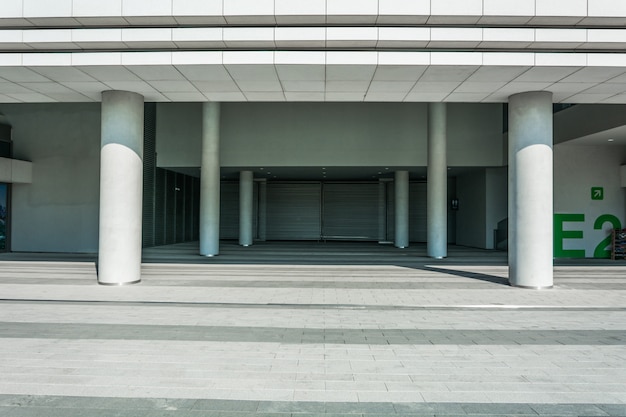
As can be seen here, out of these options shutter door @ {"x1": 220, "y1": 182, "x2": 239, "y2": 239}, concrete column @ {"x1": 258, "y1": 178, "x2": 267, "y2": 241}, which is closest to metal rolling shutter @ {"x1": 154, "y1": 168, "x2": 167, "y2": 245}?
shutter door @ {"x1": 220, "y1": 182, "x2": 239, "y2": 239}

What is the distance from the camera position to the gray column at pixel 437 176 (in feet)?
67.0

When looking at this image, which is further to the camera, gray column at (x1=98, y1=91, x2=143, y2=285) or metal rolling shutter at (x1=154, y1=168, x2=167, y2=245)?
metal rolling shutter at (x1=154, y1=168, x2=167, y2=245)

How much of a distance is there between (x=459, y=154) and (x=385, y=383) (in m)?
20.5

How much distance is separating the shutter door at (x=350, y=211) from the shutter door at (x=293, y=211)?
65cm

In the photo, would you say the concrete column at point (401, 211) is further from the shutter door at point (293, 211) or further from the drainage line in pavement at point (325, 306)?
the drainage line in pavement at point (325, 306)

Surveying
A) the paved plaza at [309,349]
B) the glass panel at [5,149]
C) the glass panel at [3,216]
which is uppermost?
the glass panel at [5,149]

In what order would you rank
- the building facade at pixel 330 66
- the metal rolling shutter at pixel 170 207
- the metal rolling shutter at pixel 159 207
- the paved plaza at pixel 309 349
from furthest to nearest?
1. the metal rolling shutter at pixel 170 207
2. the metal rolling shutter at pixel 159 207
3. the building facade at pixel 330 66
4. the paved plaza at pixel 309 349

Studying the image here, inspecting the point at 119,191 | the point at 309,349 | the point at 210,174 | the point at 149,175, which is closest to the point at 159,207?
the point at 149,175

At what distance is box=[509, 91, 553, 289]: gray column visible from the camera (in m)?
11.4

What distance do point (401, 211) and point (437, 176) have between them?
21.5 feet

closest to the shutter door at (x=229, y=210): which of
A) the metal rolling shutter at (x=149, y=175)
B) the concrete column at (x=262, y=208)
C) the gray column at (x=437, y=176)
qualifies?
the concrete column at (x=262, y=208)

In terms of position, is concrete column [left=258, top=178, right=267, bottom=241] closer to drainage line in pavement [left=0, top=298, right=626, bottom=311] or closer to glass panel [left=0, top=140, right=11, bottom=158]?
glass panel [left=0, top=140, right=11, bottom=158]

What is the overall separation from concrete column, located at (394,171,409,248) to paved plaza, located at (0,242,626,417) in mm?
14621

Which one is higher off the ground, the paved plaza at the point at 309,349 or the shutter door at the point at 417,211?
the shutter door at the point at 417,211
